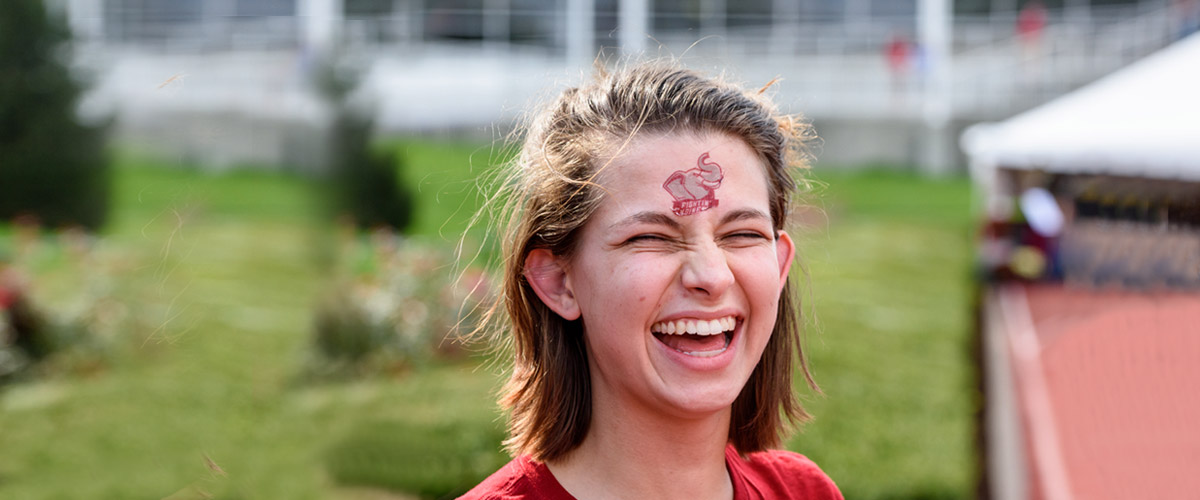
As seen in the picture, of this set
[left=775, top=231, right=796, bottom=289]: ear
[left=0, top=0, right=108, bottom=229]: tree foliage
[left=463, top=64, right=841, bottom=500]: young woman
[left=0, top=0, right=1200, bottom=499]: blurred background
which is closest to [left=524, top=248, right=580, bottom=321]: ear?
[left=463, top=64, right=841, bottom=500]: young woman

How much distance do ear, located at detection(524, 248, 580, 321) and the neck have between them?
18 centimetres

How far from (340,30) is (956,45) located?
1983 centimetres

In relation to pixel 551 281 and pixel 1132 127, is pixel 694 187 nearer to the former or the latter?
pixel 551 281

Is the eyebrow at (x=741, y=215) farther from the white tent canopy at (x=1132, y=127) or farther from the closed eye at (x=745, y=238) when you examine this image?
the white tent canopy at (x=1132, y=127)

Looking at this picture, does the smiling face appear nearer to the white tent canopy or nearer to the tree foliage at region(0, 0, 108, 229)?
the tree foliage at region(0, 0, 108, 229)

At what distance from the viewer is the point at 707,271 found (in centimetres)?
164

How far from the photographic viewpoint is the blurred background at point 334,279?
285cm

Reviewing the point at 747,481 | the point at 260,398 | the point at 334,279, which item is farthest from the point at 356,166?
the point at 747,481

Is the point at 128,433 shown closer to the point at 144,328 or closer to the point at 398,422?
the point at 144,328

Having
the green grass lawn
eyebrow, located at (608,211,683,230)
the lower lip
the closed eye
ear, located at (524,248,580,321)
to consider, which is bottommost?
the green grass lawn

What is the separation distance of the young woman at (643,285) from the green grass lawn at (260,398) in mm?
410

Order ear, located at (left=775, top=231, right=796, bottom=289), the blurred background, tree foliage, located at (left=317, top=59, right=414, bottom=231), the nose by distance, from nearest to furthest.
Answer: the nose < ear, located at (left=775, top=231, right=796, bottom=289) < the blurred background < tree foliage, located at (left=317, top=59, right=414, bottom=231)

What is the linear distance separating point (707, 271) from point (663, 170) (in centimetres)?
19

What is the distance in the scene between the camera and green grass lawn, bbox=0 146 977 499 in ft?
8.45
